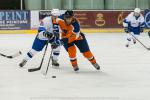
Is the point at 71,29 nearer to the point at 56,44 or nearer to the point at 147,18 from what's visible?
the point at 56,44

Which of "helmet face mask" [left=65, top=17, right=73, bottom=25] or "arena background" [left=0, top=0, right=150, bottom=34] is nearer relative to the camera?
"helmet face mask" [left=65, top=17, right=73, bottom=25]

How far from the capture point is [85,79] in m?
6.81

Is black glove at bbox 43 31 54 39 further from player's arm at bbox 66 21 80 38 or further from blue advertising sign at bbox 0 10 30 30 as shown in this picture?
blue advertising sign at bbox 0 10 30 30

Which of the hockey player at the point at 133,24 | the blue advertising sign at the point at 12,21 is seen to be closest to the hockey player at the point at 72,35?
the hockey player at the point at 133,24

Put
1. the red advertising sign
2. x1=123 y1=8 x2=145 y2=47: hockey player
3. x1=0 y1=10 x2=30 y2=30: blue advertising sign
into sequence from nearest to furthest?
1. x1=123 y1=8 x2=145 y2=47: hockey player
2. x1=0 y1=10 x2=30 y2=30: blue advertising sign
3. the red advertising sign

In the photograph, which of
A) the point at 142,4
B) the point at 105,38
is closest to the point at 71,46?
the point at 105,38

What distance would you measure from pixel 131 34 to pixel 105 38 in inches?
83.0

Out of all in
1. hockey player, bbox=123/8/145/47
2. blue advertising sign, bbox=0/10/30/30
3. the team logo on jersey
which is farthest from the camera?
the team logo on jersey

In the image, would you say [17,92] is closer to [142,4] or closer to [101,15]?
[101,15]

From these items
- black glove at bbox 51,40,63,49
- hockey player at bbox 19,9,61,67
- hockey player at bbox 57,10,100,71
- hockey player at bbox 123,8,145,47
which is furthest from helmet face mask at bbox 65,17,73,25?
hockey player at bbox 123,8,145,47

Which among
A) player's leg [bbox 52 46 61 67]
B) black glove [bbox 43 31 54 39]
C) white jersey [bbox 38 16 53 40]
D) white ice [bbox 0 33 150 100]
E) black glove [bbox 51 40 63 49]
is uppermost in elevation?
white jersey [bbox 38 16 53 40]

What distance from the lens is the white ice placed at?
5.69m

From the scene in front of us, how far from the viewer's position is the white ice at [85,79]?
5691 mm

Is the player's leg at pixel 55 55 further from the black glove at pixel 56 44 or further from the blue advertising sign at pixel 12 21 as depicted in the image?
the blue advertising sign at pixel 12 21
